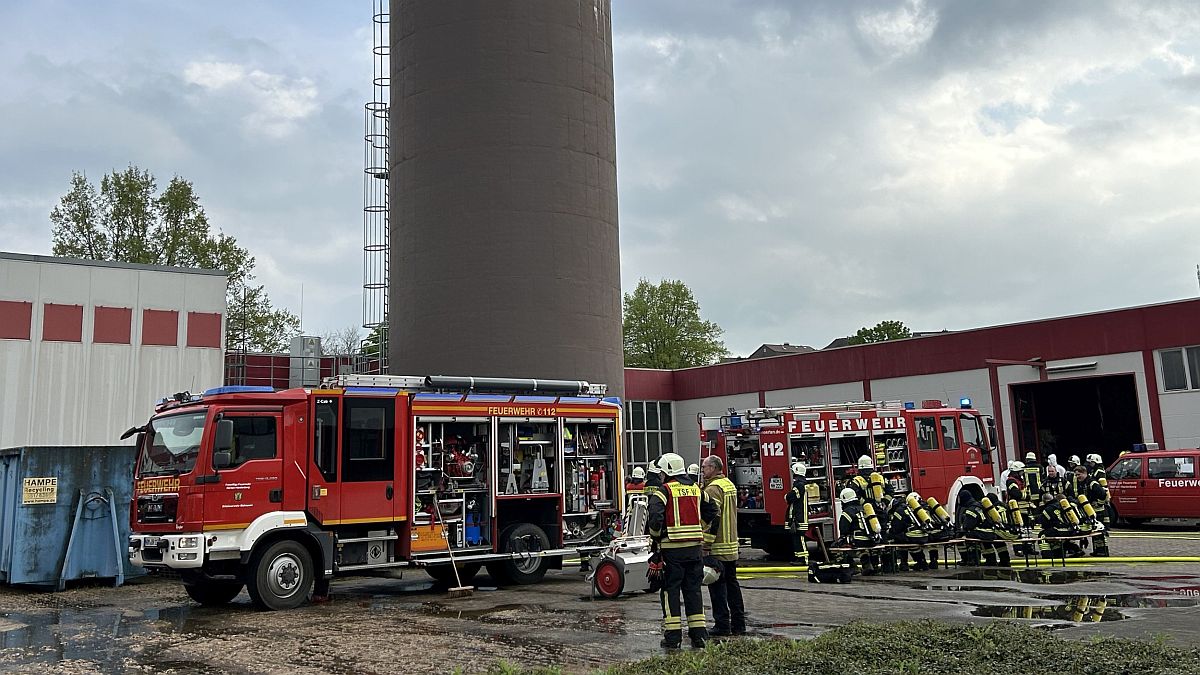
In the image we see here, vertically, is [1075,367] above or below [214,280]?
below

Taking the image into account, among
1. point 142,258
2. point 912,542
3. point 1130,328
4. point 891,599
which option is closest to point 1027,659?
point 891,599

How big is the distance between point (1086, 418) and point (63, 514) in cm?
3214

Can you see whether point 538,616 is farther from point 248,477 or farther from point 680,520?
point 248,477

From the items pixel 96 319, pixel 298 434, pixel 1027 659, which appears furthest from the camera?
pixel 96 319

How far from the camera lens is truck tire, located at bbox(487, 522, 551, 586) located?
588 inches

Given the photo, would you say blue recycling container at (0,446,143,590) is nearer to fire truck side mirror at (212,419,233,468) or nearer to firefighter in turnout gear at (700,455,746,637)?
fire truck side mirror at (212,419,233,468)

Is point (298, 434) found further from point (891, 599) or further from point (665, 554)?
point (891, 599)

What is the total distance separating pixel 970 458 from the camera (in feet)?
60.4

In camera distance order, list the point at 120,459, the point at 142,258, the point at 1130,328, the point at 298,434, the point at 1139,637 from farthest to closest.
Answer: the point at 142,258 → the point at 1130,328 → the point at 120,459 → the point at 298,434 → the point at 1139,637

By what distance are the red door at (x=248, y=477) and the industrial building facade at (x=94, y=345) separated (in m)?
11.9

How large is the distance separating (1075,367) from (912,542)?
641 inches

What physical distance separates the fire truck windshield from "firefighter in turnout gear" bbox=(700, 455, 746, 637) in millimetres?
6541

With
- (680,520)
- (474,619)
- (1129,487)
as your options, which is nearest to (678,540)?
(680,520)

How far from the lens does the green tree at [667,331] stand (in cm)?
6356
